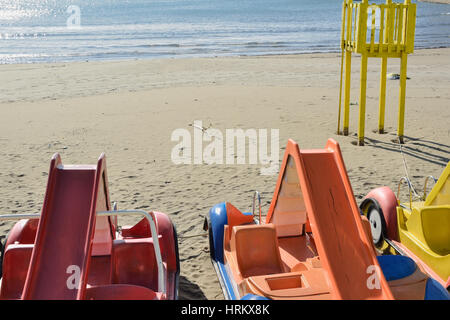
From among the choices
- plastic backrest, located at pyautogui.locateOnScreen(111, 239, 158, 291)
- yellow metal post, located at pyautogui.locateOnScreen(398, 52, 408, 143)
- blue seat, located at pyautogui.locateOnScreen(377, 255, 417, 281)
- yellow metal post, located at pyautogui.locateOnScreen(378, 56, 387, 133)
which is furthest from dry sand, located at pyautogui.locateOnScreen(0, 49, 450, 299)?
blue seat, located at pyautogui.locateOnScreen(377, 255, 417, 281)

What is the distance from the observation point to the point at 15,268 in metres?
5.41

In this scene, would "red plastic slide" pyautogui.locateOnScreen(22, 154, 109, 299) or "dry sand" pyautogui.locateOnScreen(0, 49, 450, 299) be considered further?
"dry sand" pyautogui.locateOnScreen(0, 49, 450, 299)

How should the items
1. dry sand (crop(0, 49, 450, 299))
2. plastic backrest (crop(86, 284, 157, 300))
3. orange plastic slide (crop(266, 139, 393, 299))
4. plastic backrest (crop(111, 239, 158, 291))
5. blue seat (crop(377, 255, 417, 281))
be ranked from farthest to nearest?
dry sand (crop(0, 49, 450, 299)) < plastic backrest (crop(111, 239, 158, 291)) < blue seat (crop(377, 255, 417, 281)) < plastic backrest (crop(86, 284, 157, 300)) < orange plastic slide (crop(266, 139, 393, 299))

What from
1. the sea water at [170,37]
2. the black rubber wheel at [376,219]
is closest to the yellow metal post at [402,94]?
the black rubber wheel at [376,219]

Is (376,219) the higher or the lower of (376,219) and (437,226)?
the lower

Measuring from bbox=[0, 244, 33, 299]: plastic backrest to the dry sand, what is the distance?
174cm

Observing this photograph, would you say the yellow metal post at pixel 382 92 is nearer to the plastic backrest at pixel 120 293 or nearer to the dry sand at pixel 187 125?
the dry sand at pixel 187 125

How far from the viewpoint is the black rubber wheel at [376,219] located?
692 centimetres

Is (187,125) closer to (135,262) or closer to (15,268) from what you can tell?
(135,262)

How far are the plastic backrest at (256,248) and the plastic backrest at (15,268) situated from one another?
2215 mm

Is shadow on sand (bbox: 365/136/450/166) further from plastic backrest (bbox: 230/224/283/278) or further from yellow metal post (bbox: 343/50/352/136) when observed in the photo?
plastic backrest (bbox: 230/224/283/278)

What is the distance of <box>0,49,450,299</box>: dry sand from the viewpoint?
8.96 m

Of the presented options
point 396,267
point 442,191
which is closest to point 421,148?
point 442,191

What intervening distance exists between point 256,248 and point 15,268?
2.56 m
